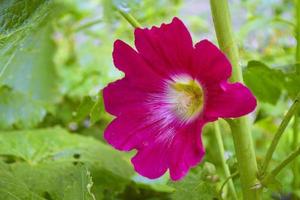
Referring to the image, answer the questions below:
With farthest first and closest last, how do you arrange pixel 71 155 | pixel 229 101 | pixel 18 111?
1. pixel 18 111
2. pixel 71 155
3. pixel 229 101

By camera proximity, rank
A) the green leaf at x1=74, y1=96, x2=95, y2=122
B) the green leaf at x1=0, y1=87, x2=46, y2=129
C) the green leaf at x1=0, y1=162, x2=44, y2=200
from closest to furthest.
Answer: the green leaf at x1=0, y1=162, x2=44, y2=200 → the green leaf at x1=74, y1=96, x2=95, y2=122 → the green leaf at x1=0, y1=87, x2=46, y2=129

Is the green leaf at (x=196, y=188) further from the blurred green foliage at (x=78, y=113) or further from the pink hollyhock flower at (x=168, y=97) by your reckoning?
the pink hollyhock flower at (x=168, y=97)

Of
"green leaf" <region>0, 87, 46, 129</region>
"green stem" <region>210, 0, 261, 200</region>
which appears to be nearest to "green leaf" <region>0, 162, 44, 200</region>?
"green stem" <region>210, 0, 261, 200</region>

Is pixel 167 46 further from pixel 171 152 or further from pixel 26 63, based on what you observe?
pixel 26 63

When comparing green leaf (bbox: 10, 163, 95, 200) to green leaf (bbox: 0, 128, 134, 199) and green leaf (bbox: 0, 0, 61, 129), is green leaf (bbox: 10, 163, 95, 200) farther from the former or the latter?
green leaf (bbox: 0, 0, 61, 129)

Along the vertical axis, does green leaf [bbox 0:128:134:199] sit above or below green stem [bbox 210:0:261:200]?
below

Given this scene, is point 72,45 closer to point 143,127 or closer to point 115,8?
point 143,127

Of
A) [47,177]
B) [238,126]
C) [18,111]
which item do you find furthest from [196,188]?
[18,111]
